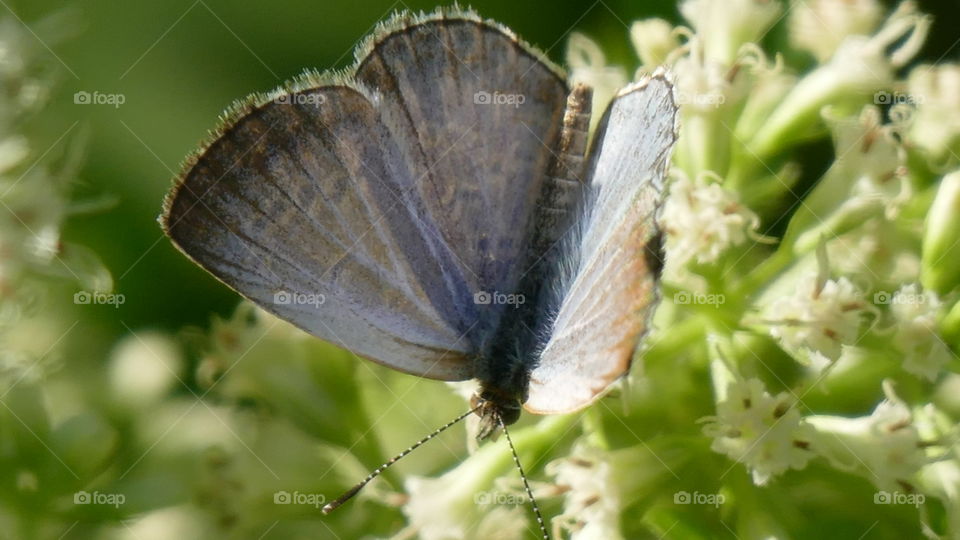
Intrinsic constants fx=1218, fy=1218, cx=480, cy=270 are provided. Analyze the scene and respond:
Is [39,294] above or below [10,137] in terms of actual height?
below

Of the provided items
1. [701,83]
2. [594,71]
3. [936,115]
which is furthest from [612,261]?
[936,115]

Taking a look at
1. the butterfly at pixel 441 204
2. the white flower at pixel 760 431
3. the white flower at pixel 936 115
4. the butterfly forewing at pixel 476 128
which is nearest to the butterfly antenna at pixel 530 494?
the butterfly at pixel 441 204

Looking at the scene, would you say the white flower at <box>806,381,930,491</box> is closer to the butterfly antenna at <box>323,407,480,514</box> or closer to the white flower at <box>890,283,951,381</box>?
the white flower at <box>890,283,951,381</box>

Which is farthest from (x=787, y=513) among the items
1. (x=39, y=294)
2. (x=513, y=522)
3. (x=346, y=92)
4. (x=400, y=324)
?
(x=39, y=294)

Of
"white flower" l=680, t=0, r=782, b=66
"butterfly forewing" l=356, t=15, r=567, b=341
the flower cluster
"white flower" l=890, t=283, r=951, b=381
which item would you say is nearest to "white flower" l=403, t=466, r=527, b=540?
the flower cluster

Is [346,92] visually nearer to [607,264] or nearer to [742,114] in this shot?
[607,264]

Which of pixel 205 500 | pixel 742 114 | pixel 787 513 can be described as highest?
pixel 742 114

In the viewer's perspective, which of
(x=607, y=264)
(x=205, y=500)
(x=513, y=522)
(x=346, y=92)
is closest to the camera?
(x=607, y=264)
